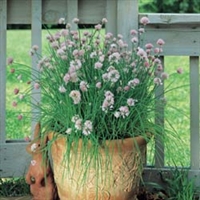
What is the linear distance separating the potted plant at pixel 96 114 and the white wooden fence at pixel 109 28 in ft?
1.29

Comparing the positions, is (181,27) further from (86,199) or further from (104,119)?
(86,199)

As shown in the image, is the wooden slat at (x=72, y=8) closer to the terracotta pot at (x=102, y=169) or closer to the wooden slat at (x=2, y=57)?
the wooden slat at (x=2, y=57)

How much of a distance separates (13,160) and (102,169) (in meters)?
0.79

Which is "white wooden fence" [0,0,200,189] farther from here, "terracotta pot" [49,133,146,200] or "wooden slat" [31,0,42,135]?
"terracotta pot" [49,133,146,200]

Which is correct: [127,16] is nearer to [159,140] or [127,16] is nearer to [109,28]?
[109,28]

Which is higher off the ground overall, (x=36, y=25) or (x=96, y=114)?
(x=36, y=25)

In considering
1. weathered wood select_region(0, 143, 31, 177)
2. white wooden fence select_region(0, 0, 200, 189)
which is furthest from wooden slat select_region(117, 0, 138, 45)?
weathered wood select_region(0, 143, 31, 177)

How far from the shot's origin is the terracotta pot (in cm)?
289

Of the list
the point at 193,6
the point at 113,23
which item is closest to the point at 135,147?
the point at 113,23

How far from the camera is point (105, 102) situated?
9.07 ft

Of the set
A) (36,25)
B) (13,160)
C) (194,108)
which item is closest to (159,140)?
(194,108)

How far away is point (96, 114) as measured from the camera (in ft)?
9.46

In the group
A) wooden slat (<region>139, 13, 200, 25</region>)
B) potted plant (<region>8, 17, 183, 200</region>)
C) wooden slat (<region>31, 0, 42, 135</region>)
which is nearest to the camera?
potted plant (<region>8, 17, 183, 200</region>)

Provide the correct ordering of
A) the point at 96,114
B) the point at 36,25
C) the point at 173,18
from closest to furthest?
the point at 96,114 → the point at 173,18 → the point at 36,25
